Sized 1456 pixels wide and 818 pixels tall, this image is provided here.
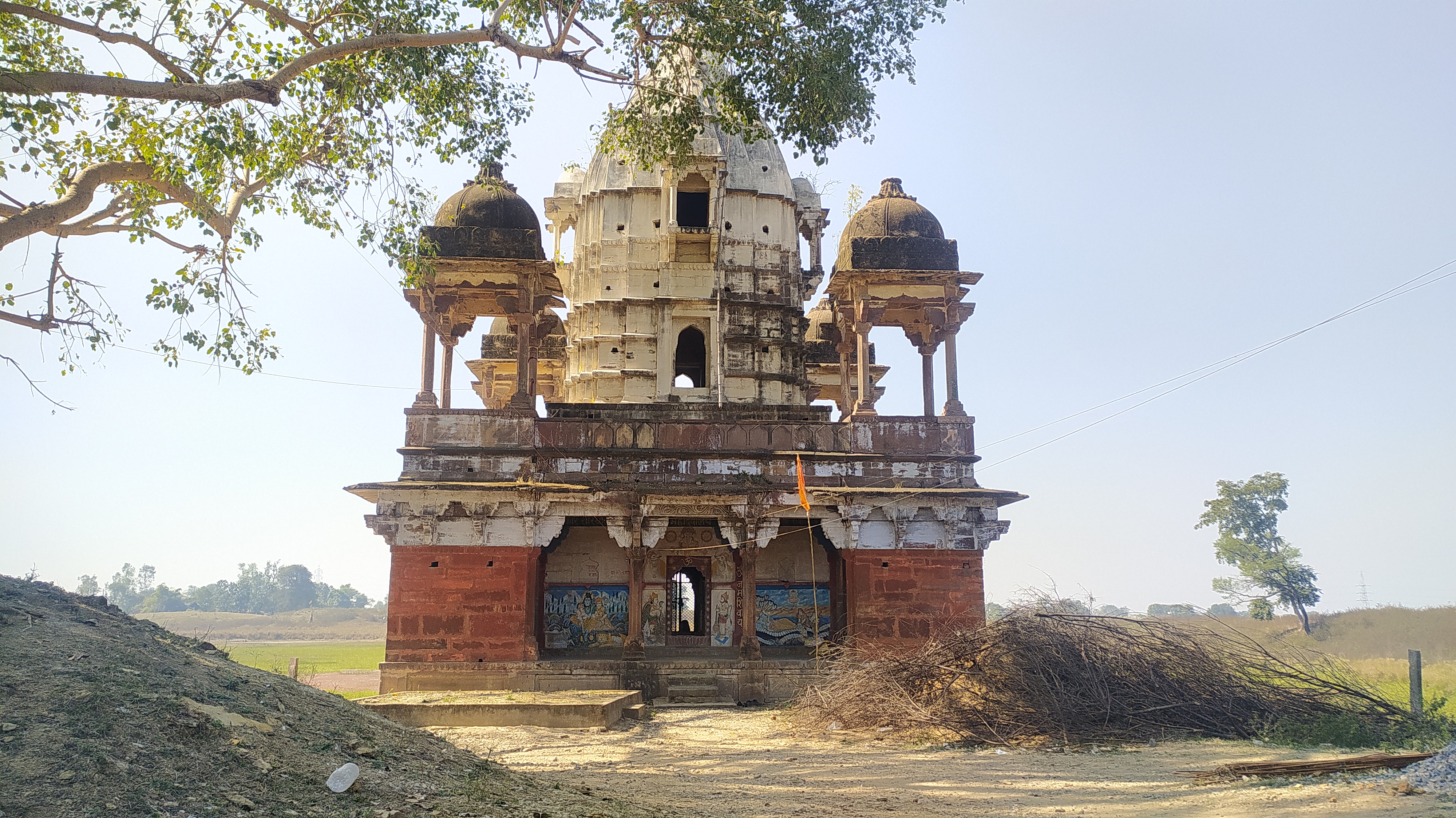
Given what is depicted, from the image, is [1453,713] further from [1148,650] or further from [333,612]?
[333,612]

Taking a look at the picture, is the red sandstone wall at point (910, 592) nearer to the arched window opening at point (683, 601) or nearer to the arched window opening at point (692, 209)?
the arched window opening at point (683, 601)

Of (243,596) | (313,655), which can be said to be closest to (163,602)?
(243,596)

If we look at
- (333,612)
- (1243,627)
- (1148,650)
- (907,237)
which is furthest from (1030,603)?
(333,612)

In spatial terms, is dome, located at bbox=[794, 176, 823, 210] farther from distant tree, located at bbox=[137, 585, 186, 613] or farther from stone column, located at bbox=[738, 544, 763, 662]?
distant tree, located at bbox=[137, 585, 186, 613]

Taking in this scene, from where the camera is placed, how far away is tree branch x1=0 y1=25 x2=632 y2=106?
8.35 metres

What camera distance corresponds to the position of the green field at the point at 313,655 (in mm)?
40062

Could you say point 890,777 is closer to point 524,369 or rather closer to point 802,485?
point 802,485

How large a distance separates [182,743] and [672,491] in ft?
42.0

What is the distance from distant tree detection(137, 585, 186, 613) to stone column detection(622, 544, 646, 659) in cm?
11507

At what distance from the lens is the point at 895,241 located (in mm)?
20516

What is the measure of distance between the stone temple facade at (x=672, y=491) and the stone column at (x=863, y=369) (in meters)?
0.10

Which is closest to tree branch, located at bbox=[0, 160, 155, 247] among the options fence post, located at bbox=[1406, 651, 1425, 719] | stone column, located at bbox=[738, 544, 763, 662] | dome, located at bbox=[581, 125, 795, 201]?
stone column, located at bbox=[738, 544, 763, 662]

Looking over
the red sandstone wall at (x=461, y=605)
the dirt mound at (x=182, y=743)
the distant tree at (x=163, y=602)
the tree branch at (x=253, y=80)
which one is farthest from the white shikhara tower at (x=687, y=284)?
the distant tree at (x=163, y=602)

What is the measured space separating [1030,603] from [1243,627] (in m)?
41.8
